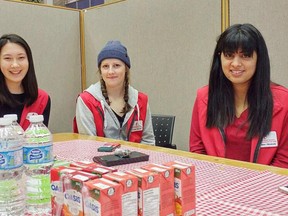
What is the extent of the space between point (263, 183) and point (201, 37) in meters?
1.82

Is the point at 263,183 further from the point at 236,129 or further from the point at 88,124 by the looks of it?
the point at 88,124

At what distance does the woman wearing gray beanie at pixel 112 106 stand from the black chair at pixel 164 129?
0.18m

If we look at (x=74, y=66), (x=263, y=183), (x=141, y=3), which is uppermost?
(x=141, y=3)

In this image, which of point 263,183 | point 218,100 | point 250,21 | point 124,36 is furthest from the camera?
point 124,36

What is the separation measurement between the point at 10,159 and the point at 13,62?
1.62 metres

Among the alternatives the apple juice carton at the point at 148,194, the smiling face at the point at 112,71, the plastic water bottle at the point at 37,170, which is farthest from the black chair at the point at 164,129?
the apple juice carton at the point at 148,194

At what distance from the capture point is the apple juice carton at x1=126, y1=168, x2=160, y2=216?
603 millimetres

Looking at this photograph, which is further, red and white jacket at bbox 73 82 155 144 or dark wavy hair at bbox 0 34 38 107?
dark wavy hair at bbox 0 34 38 107

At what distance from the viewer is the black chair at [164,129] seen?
89.3 inches

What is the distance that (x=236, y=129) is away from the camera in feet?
5.14

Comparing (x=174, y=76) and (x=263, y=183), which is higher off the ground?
(x=174, y=76)

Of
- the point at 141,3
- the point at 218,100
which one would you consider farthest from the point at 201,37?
the point at 218,100

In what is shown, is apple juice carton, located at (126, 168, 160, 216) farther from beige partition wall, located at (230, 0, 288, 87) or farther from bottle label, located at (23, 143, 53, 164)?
beige partition wall, located at (230, 0, 288, 87)

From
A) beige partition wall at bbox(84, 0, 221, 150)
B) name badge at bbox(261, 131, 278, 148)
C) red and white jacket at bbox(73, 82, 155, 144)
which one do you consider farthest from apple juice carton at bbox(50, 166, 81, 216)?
beige partition wall at bbox(84, 0, 221, 150)
